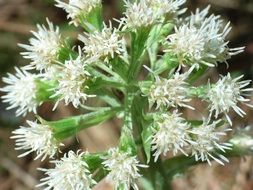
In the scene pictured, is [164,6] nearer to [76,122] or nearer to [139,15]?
[139,15]

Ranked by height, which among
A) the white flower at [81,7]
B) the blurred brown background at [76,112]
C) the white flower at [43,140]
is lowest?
the blurred brown background at [76,112]

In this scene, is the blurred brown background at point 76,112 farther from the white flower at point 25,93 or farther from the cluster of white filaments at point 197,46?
the cluster of white filaments at point 197,46

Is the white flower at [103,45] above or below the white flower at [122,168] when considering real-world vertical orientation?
above

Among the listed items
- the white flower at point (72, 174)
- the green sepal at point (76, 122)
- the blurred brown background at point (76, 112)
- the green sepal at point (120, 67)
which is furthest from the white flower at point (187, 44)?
the blurred brown background at point (76, 112)

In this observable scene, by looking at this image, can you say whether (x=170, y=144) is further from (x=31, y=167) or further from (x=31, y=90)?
(x=31, y=167)

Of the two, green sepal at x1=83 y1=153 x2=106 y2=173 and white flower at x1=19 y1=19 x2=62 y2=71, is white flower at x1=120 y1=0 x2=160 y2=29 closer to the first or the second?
white flower at x1=19 y1=19 x2=62 y2=71

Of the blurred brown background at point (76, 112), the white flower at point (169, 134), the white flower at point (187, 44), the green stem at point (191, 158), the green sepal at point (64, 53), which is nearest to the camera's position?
the white flower at point (169, 134)

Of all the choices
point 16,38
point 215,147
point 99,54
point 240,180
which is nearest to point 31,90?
point 99,54

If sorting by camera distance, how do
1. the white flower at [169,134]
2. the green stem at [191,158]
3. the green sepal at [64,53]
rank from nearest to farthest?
the white flower at [169,134] < the green sepal at [64,53] < the green stem at [191,158]
